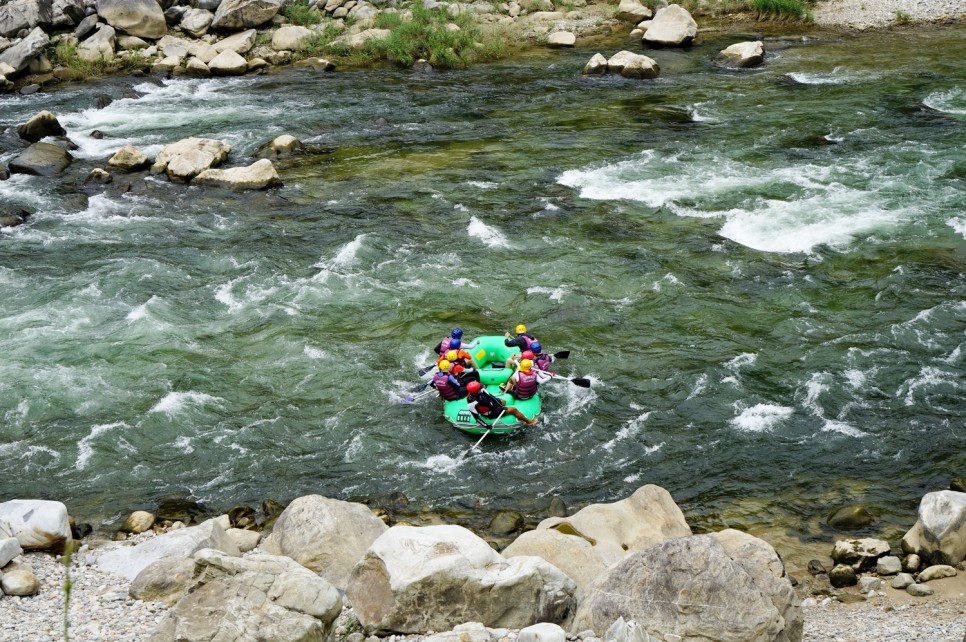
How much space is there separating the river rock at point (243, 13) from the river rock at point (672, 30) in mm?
11885

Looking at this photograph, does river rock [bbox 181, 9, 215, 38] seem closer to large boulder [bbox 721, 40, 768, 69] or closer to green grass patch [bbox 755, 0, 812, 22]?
large boulder [bbox 721, 40, 768, 69]

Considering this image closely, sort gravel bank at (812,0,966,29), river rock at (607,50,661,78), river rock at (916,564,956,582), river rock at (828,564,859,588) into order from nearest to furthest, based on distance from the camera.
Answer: river rock at (916,564,956,582) → river rock at (828,564,859,588) → river rock at (607,50,661,78) → gravel bank at (812,0,966,29)

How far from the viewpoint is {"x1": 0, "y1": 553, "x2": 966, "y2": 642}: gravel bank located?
791 cm

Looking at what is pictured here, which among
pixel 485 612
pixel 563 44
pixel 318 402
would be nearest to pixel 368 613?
pixel 485 612

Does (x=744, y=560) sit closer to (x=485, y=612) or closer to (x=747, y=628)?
(x=747, y=628)

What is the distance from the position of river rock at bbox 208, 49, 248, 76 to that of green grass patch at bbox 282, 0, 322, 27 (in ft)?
10.8

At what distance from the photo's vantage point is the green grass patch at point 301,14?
31641 mm

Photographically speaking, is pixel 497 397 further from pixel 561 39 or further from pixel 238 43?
pixel 238 43

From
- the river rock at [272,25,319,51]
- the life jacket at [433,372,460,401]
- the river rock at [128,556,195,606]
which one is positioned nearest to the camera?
the river rock at [128,556,195,606]

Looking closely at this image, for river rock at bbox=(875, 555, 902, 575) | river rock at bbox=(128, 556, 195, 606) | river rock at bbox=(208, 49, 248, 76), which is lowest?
river rock at bbox=(875, 555, 902, 575)

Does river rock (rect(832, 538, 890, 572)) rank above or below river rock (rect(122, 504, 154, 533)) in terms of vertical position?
below

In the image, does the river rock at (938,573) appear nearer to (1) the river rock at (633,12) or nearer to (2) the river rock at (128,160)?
(2) the river rock at (128,160)

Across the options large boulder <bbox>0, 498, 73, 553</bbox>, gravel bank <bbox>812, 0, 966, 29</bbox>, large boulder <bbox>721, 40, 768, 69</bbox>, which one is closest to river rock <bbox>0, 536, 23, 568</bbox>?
large boulder <bbox>0, 498, 73, 553</bbox>

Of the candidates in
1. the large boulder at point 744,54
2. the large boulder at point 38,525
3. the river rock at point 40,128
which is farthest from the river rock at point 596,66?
the large boulder at point 38,525
